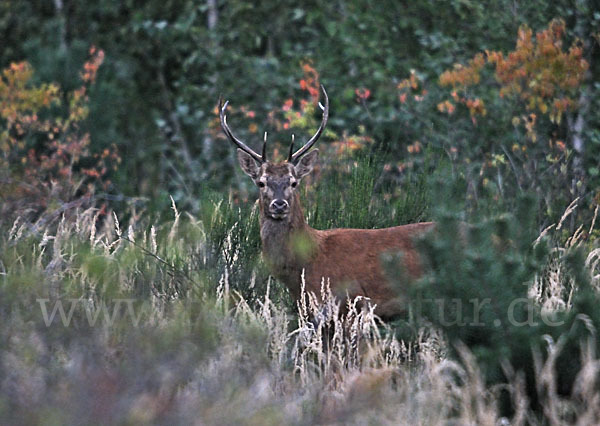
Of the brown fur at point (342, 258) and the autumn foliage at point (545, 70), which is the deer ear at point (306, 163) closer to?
the brown fur at point (342, 258)

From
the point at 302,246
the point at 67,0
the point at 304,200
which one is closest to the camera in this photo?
the point at 302,246

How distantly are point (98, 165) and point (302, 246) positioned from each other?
5396mm

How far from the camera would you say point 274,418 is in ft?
9.04

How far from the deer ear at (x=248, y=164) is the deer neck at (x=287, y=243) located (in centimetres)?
55

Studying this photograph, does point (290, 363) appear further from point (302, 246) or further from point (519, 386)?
point (519, 386)

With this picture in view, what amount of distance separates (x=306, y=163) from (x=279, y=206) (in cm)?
72

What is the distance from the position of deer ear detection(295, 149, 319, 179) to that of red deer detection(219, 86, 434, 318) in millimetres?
293

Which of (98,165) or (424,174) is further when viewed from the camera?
(98,165)

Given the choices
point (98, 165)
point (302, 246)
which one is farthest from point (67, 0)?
point (302, 246)

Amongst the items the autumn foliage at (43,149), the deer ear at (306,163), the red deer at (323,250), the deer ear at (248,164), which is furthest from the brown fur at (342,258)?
the autumn foliage at (43,149)

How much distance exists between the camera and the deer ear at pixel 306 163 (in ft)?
20.4

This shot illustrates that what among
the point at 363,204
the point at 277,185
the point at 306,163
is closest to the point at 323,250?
the point at 277,185

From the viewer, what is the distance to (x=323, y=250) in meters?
5.77

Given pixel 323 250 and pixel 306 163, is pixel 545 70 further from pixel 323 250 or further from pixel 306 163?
pixel 323 250
